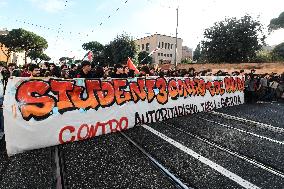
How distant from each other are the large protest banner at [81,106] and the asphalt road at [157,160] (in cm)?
33

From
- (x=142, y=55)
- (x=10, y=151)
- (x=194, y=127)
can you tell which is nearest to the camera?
(x=10, y=151)

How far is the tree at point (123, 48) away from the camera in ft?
184

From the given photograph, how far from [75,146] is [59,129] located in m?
0.61

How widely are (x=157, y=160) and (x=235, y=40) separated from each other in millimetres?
36483

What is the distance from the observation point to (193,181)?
4270 millimetres

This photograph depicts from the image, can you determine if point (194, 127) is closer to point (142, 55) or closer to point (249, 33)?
point (249, 33)

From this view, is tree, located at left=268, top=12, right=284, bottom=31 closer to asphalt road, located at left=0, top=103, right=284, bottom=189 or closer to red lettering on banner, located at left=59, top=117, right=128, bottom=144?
asphalt road, located at left=0, top=103, right=284, bottom=189

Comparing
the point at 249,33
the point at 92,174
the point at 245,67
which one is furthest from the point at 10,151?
the point at 249,33

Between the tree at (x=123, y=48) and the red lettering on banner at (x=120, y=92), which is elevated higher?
the tree at (x=123, y=48)

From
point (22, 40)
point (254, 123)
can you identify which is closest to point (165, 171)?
point (254, 123)

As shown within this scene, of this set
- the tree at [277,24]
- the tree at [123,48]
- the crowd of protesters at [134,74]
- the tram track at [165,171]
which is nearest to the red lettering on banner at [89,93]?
the crowd of protesters at [134,74]

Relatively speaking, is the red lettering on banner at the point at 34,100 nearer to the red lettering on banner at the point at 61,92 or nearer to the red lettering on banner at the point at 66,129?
the red lettering on banner at the point at 61,92

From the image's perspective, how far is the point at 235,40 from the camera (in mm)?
37875

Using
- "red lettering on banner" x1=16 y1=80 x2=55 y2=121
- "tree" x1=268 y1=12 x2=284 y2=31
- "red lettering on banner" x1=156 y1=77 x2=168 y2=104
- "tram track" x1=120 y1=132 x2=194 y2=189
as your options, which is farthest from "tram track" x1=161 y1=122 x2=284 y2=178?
"tree" x1=268 y1=12 x2=284 y2=31
